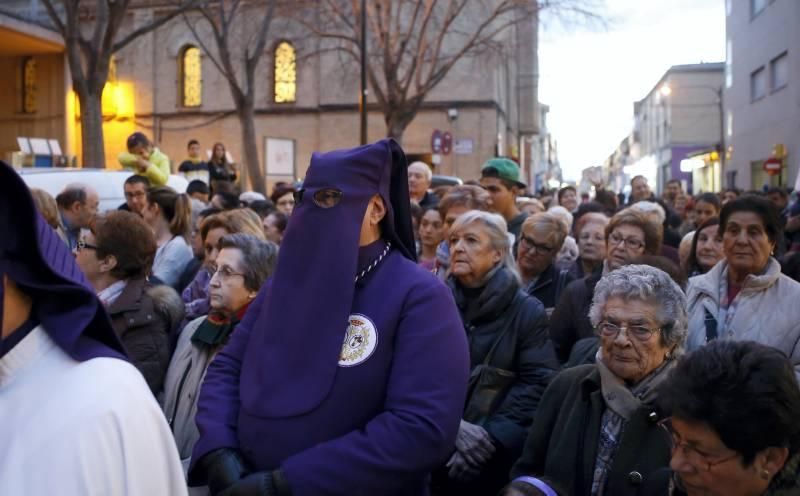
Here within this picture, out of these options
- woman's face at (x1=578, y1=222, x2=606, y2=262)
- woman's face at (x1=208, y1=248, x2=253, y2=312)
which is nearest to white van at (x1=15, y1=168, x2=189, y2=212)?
woman's face at (x1=578, y1=222, x2=606, y2=262)

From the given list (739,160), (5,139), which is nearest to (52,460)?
(5,139)

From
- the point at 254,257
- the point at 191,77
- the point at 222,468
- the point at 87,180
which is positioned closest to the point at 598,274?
the point at 254,257

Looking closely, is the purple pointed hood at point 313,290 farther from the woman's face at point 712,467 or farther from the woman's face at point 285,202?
the woman's face at point 285,202

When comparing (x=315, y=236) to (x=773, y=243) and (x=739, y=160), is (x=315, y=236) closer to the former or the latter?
(x=773, y=243)

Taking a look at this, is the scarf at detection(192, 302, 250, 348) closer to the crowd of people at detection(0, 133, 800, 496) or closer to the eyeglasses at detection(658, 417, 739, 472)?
the crowd of people at detection(0, 133, 800, 496)

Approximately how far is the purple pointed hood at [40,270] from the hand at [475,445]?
7.48 ft

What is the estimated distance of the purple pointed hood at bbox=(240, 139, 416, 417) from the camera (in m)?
2.99

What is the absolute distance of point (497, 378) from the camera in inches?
163

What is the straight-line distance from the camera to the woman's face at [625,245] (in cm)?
570

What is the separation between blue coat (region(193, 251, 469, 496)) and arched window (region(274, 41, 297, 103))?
1304 inches

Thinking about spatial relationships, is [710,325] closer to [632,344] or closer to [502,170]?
[632,344]

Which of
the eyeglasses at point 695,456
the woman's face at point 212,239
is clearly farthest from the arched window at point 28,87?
the eyeglasses at point 695,456

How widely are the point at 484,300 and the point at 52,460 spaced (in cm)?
279

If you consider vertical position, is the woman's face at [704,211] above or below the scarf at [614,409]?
above
